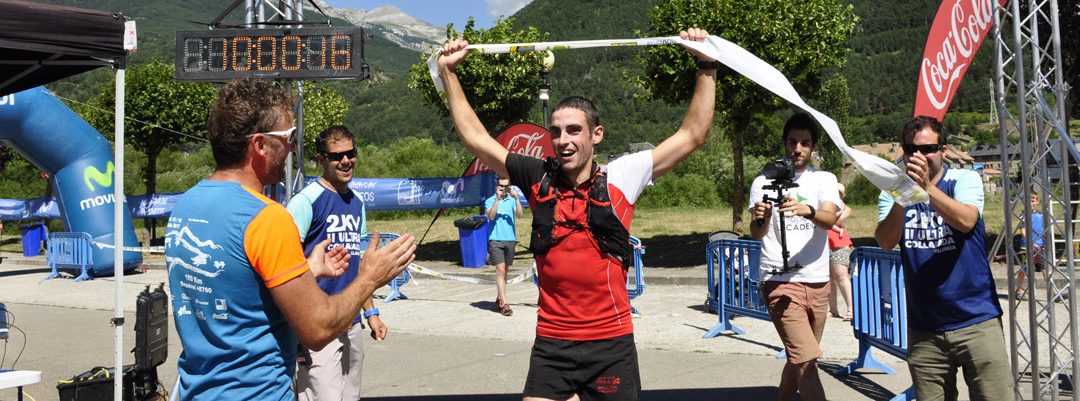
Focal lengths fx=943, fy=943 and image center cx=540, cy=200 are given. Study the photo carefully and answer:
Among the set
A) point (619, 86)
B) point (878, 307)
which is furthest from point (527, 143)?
point (619, 86)

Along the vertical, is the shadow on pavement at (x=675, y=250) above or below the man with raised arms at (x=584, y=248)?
below

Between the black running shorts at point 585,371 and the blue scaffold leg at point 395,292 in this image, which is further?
the blue scaffold leg at point 395,292

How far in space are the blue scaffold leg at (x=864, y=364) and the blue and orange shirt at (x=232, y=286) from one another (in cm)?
607

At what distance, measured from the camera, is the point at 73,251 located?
60.1 feet

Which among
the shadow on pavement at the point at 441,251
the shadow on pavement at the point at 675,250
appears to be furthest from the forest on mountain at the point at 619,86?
the shadow on pavement at the point at 675,250

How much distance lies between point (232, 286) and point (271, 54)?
8941 mm

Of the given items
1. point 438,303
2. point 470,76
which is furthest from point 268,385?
point 470,76

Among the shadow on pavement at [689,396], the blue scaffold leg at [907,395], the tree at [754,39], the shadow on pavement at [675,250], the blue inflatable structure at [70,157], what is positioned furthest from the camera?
the tree at [754,39]

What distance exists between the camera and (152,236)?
90.1 ft

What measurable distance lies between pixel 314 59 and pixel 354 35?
57 centimetres

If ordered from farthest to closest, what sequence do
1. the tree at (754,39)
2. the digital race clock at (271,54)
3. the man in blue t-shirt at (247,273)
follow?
1. the tree at (754,39)
2. the digital race clock at (271,54)
3. the man in blue t-shirt at (247,273)

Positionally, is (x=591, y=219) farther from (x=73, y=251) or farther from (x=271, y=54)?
(x=73, y=251)

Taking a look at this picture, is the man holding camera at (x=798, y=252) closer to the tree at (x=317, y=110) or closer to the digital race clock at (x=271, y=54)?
the digital race clock at (x=271, y=54)

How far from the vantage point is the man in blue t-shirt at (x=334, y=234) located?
5012mm
